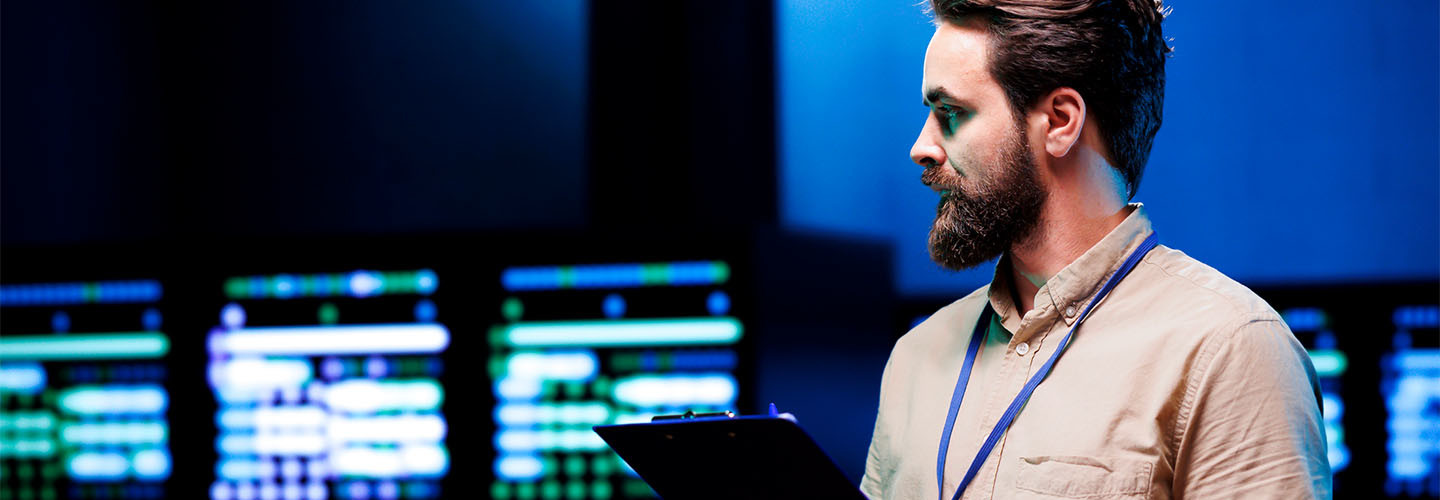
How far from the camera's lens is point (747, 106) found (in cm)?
332

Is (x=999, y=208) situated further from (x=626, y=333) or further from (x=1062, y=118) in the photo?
(x=626, y=333)

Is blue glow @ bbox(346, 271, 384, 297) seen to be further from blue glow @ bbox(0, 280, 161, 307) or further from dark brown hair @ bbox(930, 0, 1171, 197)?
dark brown hair @ bbox(930, 0, 1171, 197)

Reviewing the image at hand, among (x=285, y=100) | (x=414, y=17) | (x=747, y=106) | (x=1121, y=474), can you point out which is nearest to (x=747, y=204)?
(x=747, y=106)

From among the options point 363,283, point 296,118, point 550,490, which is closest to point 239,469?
point 363,283

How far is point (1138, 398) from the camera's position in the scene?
1099mm

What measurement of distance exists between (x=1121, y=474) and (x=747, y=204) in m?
2.29

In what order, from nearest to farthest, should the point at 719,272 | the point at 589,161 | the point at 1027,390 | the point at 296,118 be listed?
1. the point at 1027,390
2. the point at 719,272
3. the point at 589,161
4. the point at 296,118

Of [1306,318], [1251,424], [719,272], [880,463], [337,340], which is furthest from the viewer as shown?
Answer: [337,340]

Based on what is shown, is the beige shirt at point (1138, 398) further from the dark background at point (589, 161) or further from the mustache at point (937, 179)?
the dark background at point (589, 161)

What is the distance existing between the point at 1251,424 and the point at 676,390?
2.07 metres

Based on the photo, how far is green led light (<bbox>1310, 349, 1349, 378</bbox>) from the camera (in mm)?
3135

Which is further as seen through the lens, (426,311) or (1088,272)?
(426,311)

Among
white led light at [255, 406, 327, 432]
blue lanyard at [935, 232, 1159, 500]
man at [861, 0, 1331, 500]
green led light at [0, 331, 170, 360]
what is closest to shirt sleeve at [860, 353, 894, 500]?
man at [861, 0, 1331, 500]

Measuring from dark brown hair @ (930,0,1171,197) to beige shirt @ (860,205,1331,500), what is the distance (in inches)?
4.0
